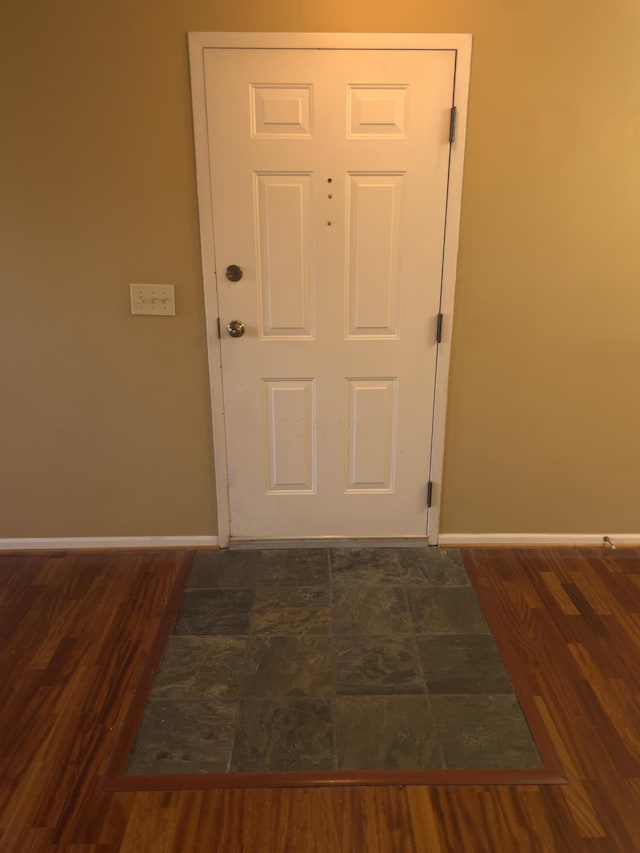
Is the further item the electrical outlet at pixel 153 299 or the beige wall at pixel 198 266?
the electrical outlet at pixel 153 299

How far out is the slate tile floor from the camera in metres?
1.69

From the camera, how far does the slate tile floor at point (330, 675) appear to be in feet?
5.53

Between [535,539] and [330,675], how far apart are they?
1252 mm

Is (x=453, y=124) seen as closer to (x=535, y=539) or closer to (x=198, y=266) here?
(x=198, y=266)

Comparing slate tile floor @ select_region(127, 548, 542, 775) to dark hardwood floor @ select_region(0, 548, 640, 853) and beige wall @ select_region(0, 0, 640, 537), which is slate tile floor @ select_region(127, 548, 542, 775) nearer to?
dark hardwood floor @ select_region(0, 548, 640, 853)

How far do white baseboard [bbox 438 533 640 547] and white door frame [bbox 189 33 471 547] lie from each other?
0.10 metres

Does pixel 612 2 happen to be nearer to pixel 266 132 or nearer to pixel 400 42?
pixel 400 42

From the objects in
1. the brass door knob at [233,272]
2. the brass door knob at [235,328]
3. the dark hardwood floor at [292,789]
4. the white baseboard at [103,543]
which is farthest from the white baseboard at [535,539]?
the brass door knob at [233,272]

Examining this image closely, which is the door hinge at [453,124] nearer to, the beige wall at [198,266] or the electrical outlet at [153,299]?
the beige wall at [198,266]

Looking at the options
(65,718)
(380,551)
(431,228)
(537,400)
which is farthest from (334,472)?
Answer: (65,718)

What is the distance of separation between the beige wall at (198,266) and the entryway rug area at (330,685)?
0.47m

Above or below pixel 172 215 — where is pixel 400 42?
above

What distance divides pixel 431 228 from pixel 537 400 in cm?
86

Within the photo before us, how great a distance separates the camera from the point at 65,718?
1793mm
